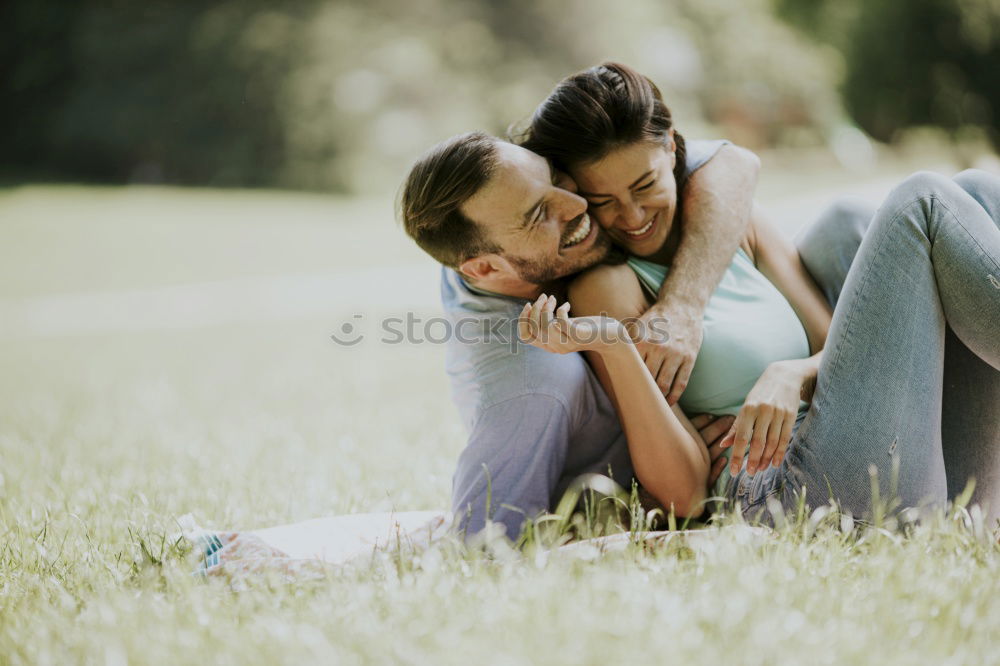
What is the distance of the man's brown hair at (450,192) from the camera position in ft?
10.1

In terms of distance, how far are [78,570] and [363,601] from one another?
108 cm

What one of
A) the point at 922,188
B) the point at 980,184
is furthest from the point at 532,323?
the point at 980,184

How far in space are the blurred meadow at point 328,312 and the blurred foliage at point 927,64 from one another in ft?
0.17

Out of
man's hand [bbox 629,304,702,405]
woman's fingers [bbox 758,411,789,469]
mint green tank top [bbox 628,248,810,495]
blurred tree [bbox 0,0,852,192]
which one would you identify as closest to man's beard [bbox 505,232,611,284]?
mint green tank top [bbox 628,248,810,495]

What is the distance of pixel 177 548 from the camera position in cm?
295

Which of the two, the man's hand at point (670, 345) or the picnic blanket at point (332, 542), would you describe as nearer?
the picnic blanket at point (332, 542)

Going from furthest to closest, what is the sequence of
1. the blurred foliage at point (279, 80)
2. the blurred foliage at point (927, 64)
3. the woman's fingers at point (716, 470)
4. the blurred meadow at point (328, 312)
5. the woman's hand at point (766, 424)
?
the blurred foliage at point (279, 80) → the blurred foliage at point (927, 64) → the woman's fingers at point (716, 470) → the woman's hand at point (766, 424) → the blurred meadow at point (328, 312)

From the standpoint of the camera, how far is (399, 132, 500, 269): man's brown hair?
307 cm

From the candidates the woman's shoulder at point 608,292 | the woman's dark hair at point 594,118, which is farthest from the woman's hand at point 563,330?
the woman's dark hair at point 594,118

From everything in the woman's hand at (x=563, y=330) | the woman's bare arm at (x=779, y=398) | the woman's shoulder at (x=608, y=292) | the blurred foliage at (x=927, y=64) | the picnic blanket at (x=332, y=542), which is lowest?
the picnic blanket at (x=332, y=542)

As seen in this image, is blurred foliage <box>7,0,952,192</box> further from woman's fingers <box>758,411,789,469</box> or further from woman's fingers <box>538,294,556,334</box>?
woman's fingers <box>758,411,789,469</box>

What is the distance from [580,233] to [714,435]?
782 millimetres

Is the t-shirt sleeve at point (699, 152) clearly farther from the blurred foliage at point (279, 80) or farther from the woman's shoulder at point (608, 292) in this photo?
the blurred foliage at point (279, 80)

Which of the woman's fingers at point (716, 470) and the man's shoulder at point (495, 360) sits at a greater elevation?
the man's shoulder at point (495, 360)
